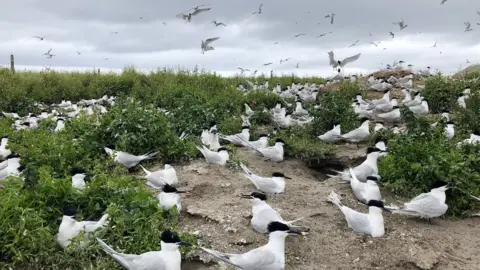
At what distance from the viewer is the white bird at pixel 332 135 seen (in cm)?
858

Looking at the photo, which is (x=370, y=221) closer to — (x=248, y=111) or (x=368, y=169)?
(x=368, y=169)

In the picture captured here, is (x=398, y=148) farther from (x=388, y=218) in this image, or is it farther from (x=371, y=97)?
(x=371, y=97)

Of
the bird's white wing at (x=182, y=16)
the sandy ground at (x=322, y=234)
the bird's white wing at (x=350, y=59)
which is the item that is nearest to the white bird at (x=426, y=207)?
the sandy ground at (x=322, y=234)

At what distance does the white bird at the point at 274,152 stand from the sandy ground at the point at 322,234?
49.9 inches

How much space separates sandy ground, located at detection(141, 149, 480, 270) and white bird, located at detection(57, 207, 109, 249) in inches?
35.0

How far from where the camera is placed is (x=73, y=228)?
429 centimetres

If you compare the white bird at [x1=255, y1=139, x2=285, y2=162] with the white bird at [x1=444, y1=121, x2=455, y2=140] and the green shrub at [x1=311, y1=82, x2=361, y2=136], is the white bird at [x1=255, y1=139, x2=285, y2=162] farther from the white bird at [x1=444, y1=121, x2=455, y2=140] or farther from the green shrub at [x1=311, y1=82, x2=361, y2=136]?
the white bird at [x1=444, y1=121, x2=455, y2=140]

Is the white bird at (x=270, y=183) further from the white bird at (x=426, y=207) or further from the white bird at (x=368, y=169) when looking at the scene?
the white bird at (x=426, y=207)

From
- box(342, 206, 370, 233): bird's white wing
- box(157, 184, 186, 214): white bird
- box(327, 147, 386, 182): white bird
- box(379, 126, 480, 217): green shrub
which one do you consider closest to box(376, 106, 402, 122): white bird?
box(379, 126, 480, 217): green shrub

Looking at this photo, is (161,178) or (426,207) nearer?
(426,207)

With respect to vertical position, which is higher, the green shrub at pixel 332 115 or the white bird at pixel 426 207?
the green shrub at pixel 332 115

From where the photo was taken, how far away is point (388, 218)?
5.61 m

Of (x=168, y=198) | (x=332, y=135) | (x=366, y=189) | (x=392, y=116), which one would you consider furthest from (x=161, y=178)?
(x=392, y=116)

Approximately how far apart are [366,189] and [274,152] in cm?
215
